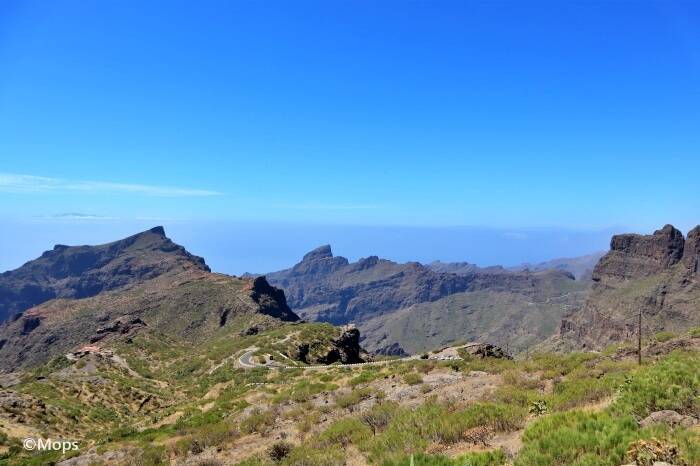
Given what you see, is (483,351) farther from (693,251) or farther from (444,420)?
(693,251)

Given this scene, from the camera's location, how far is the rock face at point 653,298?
149 metres

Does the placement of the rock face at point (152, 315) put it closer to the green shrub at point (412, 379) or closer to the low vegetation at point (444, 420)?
the low vegetation at point (444, 420)

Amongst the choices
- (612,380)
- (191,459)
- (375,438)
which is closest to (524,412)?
(612,380)

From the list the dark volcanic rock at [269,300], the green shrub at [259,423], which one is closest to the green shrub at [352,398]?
the green shrub at [259,423]

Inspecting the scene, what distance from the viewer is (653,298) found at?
164m

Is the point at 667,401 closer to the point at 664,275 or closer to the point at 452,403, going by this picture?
the point at 452,403

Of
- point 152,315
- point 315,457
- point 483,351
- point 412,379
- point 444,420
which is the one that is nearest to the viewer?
point 315,457

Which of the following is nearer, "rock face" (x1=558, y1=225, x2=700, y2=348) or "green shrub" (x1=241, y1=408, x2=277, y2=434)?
"green shrub" (x1=241, y1=408, x2=277, y2=434)

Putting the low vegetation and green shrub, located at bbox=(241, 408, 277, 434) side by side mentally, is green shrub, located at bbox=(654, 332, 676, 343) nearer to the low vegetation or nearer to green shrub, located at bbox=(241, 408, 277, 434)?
the low vegetation

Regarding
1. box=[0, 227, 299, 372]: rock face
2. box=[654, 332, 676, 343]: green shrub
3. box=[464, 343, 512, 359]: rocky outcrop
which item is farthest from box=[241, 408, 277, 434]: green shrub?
box=[0, 227, 299, 372]: rock face

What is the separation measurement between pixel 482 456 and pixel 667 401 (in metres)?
5.34

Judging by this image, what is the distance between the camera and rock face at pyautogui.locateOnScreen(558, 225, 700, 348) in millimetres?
149375

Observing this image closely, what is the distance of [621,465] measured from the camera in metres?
8.95

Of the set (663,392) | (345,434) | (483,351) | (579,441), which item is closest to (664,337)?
(663,392)
